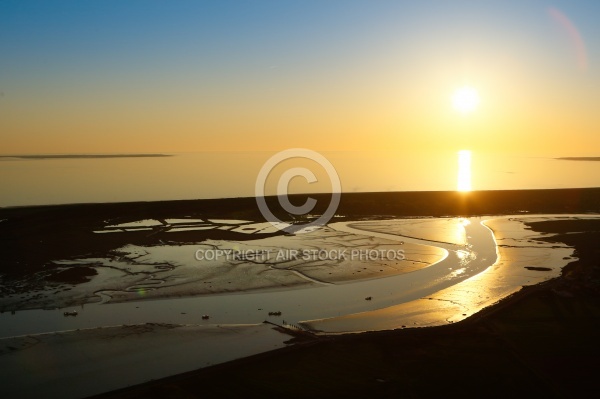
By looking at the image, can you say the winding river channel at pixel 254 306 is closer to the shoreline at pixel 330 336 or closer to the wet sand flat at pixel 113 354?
the wet sand flat at pixel 113 354

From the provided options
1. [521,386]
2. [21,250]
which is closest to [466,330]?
[521,386]

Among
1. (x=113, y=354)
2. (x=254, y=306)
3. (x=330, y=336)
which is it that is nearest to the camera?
(x=113, y=354)

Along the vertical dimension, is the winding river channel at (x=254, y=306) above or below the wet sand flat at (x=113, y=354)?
above

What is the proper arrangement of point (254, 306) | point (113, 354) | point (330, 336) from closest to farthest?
point (113, 354) < point (330, 336) < point (254, 306)

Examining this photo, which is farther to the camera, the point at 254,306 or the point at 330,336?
the point at 254,306

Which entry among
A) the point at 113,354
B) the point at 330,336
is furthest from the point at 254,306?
the point at 113,354

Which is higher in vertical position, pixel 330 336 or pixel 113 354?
pixel 330 336

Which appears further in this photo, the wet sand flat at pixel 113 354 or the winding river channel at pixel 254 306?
the winding river channel at pixel 254 306

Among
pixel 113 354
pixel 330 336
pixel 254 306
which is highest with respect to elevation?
pixel 254 306

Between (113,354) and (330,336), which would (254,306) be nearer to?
(330,336)

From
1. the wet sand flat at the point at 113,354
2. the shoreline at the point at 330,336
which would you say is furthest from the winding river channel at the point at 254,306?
the shoreline at the point at 330,336

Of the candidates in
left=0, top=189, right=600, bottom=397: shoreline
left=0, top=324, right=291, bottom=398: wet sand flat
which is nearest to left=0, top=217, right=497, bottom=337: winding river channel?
left=0, top=324, right=291, bottom=398: wet sand flat
